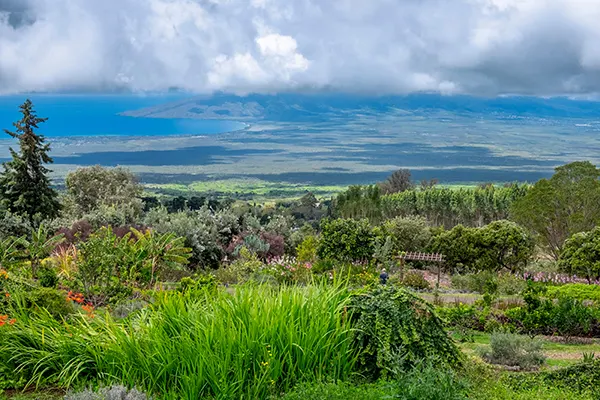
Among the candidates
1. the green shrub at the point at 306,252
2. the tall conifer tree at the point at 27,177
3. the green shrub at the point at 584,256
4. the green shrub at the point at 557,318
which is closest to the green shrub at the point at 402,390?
the green shrub at the point at 557,318

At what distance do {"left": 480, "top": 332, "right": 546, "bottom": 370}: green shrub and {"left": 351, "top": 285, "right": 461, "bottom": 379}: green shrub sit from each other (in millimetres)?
2472

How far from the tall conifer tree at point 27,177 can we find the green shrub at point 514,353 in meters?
23.2

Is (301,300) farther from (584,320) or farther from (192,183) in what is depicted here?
(192,183)

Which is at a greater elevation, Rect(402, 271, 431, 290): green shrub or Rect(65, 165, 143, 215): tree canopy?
Rect(65, 165, 143, 215): tree canopy

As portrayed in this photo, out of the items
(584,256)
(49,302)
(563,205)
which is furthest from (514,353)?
(563,205)

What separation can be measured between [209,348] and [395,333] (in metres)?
1.92

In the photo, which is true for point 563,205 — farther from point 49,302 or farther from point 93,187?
point 49,302

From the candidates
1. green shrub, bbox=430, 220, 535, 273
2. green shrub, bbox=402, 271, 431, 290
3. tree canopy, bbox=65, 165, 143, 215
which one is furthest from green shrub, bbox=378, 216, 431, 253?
tree canopy, bbox=65, 165, 143, 215

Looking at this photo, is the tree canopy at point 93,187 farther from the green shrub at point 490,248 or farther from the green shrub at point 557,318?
the green shrub at point 557,318

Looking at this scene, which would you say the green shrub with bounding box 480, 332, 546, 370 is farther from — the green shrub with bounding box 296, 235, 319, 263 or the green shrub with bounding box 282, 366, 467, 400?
the green shrub with bounding box 296, 235, 319, 263

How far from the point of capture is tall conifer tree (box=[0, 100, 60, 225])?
26.8 m

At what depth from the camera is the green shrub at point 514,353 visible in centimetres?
828

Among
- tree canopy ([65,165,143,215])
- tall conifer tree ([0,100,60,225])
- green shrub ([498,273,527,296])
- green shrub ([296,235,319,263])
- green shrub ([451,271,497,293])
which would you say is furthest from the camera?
tree canopy ([65,165,143,215])

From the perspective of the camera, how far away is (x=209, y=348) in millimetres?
5242
